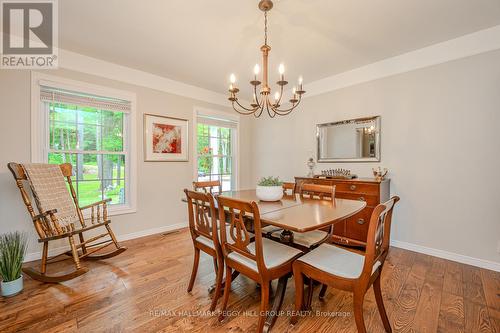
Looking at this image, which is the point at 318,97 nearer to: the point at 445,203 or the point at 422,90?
the point at 422,90

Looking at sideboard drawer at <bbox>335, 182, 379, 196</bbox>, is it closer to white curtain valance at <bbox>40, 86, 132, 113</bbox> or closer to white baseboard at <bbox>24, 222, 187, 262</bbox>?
white baseboard at <bbox>24, 222, 187, 262</bbox>

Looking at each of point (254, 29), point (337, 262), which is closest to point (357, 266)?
point (337, 262)

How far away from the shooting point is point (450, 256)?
250cm

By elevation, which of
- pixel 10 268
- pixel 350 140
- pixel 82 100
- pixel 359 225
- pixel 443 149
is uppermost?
pixel 82 100

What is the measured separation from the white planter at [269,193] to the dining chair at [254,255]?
449 mm

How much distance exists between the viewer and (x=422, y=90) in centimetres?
268

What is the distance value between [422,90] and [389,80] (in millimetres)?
410

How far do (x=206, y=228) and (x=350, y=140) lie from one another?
8.41 ft

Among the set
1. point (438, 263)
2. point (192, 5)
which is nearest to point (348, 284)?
point (438, 263)

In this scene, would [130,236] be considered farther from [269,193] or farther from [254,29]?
[254,29]

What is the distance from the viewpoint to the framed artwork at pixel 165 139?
3.34 meters

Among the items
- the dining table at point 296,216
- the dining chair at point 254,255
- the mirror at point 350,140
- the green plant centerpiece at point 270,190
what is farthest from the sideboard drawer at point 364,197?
the dining chair at point 254,255

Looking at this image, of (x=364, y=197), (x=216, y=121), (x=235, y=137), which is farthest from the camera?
(x=235, y=137)

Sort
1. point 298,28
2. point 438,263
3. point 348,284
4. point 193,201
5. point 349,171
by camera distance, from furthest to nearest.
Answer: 1. point 349,171
2. point 438,263
3. point 298,28
4. point 193,201
5. point 348,284
